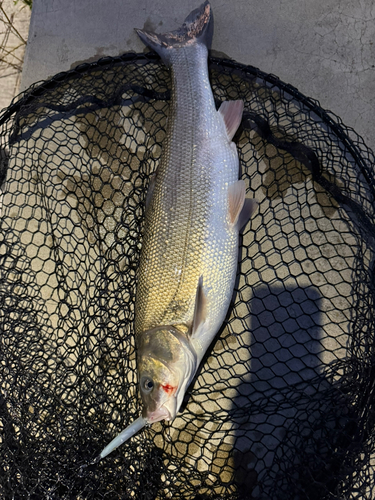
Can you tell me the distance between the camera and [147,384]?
64.0 inches

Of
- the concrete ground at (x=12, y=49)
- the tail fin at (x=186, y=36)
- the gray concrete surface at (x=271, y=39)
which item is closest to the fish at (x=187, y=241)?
the tail fin at (x=186, y=36)

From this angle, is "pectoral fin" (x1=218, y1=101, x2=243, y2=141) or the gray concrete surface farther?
the gray concrete surface

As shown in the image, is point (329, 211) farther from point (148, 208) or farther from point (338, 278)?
point (148, 208)

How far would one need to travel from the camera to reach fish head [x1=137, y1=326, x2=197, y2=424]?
1584mm

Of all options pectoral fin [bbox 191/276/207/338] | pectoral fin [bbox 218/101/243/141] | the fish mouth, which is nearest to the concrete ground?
pectoral fin [bbox 218/101/243/141]

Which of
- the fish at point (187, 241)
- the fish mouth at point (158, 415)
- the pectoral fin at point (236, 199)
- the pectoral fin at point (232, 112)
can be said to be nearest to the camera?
the fish mouth at point (158, 415)

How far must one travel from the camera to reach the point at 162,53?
2080 mm

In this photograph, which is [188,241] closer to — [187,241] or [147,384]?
[187,241]

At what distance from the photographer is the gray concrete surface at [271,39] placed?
226 centimetres

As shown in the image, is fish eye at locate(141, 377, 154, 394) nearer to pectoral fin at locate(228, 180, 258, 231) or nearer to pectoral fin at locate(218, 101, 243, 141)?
pectoral fin at locate(228, 180, 258, 231)

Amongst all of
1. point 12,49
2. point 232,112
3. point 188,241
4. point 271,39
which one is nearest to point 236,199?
point 188,241

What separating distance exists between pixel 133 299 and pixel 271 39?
1901 mm

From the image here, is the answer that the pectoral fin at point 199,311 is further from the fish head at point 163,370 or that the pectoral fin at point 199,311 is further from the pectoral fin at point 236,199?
the pectoral fin at point 236,199

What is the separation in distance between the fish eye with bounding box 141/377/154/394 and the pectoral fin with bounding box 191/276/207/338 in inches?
11.3
